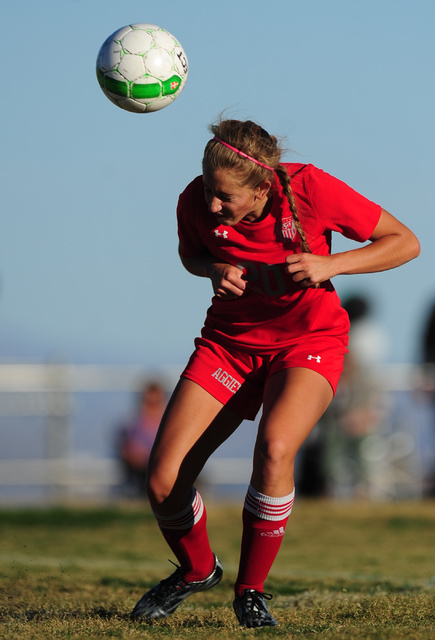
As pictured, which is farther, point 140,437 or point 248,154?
point 140,437

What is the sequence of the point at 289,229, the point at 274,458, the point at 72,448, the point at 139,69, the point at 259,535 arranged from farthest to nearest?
the point at 72,448
the point at 139,69
the point at 289,229
the point at 259,535
the point at 274,458

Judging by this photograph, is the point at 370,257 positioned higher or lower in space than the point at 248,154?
lower

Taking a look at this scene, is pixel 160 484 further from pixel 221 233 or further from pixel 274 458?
pixel 221 233

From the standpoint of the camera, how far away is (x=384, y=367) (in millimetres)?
14133

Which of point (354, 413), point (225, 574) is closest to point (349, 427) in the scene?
point (354, 413)

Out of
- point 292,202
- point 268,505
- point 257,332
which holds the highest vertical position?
point 292,202

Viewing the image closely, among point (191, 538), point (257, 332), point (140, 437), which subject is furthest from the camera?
point (140, 437)

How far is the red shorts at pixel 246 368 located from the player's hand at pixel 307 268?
431 millimetres

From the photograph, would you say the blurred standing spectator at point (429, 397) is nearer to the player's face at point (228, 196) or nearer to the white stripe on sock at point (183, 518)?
the white stripe on sock at point (183, 518)

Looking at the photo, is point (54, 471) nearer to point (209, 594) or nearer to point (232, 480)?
point (232, 480)

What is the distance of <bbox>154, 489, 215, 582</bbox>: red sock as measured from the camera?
4910 millimetres

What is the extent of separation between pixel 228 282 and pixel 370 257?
71 centimetres

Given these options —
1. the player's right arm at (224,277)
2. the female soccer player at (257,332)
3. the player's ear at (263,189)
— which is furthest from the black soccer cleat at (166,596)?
the player's ear at (263,189)

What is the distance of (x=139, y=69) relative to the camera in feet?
17.4
